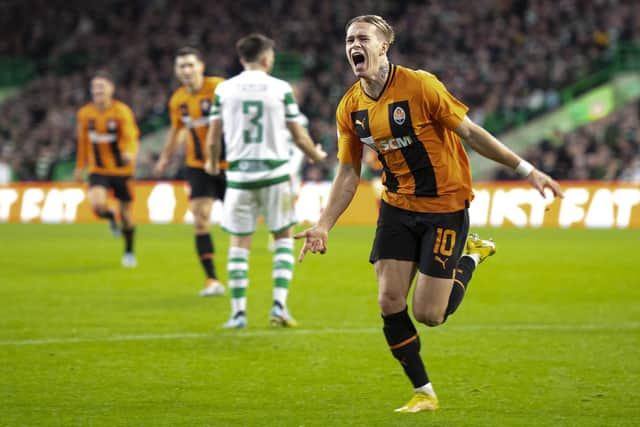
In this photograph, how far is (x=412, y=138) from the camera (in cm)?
584

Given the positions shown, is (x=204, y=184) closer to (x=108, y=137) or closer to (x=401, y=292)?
(x=108, y=137)

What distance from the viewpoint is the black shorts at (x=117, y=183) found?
14477mm

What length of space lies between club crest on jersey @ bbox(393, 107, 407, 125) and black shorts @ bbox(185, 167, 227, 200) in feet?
18.4

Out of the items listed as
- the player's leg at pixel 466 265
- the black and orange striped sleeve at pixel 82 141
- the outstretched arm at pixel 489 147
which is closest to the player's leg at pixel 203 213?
the black and orange striped sleeve at pixel 82 141

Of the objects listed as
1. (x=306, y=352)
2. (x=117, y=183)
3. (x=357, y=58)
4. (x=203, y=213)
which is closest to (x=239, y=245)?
(x=306, y=352)

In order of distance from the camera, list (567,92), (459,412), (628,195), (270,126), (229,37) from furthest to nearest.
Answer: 1. (229,37)
2. (567,92)
3. (628,195)
4. (270,126)
5. (459,412)

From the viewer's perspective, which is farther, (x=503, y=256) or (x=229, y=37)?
(x=229, y=37)

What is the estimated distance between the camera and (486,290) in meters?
11.8

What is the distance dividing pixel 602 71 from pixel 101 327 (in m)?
23.1

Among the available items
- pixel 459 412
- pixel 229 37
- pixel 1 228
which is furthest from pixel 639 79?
pixel 459 412

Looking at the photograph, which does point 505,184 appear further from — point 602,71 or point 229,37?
point 229,37

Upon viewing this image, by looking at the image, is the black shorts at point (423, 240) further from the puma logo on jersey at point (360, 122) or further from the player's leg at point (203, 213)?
the player's leg at point (203, 213)

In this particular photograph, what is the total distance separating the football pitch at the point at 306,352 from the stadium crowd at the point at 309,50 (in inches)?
534

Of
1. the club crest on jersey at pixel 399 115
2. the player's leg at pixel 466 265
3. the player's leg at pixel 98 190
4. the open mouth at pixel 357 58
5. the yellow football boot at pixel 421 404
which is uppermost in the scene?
the open mouth at pixel 357 58
